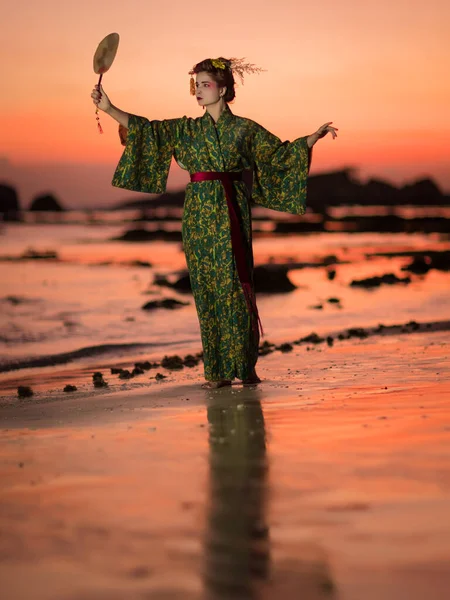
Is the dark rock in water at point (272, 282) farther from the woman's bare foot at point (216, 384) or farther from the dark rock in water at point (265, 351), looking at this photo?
the woman's bare foot at point (216, 384)

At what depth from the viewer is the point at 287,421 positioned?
5066mm

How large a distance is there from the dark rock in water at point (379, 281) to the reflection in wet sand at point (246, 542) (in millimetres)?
11753

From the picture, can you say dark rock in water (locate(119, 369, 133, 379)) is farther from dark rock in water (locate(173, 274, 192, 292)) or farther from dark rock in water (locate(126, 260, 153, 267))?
dark rock in water (locate(126, 260, 153, 267))

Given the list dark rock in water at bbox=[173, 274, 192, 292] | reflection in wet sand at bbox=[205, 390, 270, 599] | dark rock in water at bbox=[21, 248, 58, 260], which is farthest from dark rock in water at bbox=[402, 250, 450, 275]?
reflection in wet sand at bbox=[205, 390, 270, 599]

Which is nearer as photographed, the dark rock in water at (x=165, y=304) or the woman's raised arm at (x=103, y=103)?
the woman's raised arm at (x=103, y=103)

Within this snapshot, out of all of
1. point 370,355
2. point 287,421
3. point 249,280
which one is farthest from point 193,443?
point 370,355

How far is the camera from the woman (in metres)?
6.54

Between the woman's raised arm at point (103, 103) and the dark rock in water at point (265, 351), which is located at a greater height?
the woman's raised arm at point (103, 103)

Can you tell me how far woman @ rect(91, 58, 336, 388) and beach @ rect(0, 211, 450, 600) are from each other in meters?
0.30

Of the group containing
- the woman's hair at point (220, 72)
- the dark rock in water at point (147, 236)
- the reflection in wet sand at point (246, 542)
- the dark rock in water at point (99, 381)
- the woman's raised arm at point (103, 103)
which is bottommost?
the reflection in wet sand at point (246, 542)

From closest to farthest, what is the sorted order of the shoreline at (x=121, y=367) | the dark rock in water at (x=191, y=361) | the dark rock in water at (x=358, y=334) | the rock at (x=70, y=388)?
the rock at (x=70, y=388) → the shoreline at (x=121, y=367) → the dark rock in water at (x=191, y=361) → the dark rock in water at (x=358, y=334)

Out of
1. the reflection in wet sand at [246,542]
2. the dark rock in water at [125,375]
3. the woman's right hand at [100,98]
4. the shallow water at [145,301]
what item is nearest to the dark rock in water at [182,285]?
the shallow water at [145,301]

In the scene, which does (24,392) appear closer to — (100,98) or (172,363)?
(172,363)

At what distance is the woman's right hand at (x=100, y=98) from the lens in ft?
21.5
